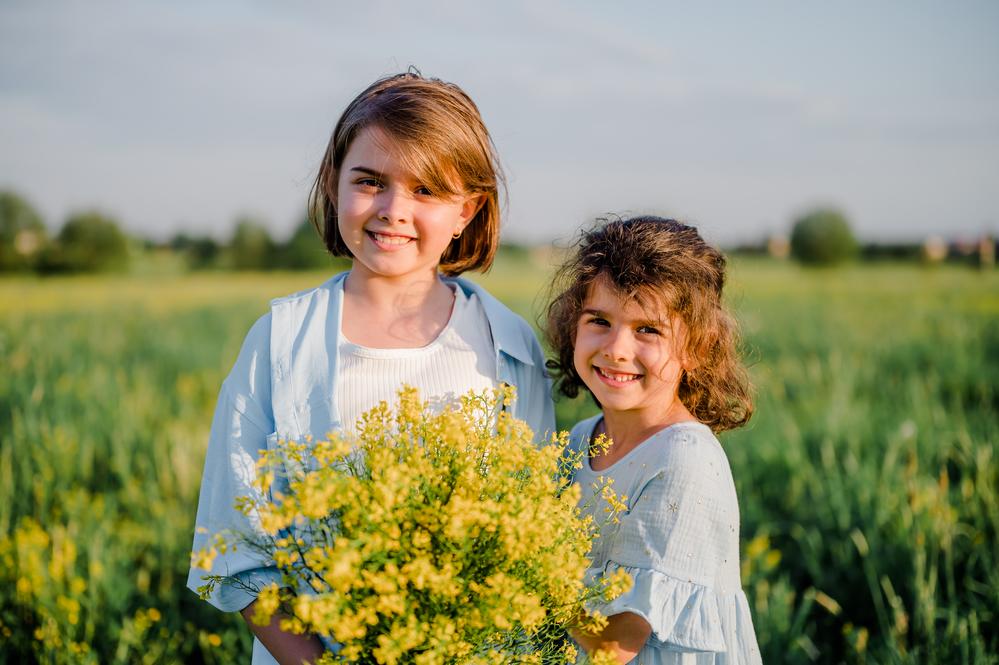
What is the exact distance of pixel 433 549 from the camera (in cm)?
126

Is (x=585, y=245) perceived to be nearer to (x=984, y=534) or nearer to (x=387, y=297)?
(x=387, y=297)

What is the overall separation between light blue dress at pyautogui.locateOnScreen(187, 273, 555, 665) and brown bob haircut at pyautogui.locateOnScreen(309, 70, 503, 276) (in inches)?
16.7

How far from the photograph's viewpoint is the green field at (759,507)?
3041mm

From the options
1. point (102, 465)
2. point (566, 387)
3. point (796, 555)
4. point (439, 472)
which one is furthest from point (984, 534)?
point (102, 465)

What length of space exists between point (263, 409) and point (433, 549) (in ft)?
2.77

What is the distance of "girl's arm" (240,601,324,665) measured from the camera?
1.75m

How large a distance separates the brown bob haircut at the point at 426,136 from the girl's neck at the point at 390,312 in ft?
0.95

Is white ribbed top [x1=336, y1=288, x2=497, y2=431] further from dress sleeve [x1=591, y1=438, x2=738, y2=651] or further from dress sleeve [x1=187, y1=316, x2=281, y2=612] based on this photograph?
dress sleeve [x1=591, y1=438, x2=738, y2=651]

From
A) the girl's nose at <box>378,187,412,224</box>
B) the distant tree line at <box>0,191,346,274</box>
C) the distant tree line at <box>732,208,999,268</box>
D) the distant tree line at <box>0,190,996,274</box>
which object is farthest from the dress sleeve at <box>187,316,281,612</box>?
the distant tree line at <box>732,208,999,268</box>

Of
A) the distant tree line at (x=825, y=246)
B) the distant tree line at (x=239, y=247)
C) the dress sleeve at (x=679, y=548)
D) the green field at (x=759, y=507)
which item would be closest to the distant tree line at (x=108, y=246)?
the distant tree line at (x=239, y=247)

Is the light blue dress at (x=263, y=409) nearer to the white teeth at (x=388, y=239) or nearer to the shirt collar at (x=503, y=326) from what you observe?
the shirt collar at (x=503, y=326)

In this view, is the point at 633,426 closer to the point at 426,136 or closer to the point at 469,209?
the point at 469,209

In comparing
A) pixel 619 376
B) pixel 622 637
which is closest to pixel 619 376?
pixel 619 376

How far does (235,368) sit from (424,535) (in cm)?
97
